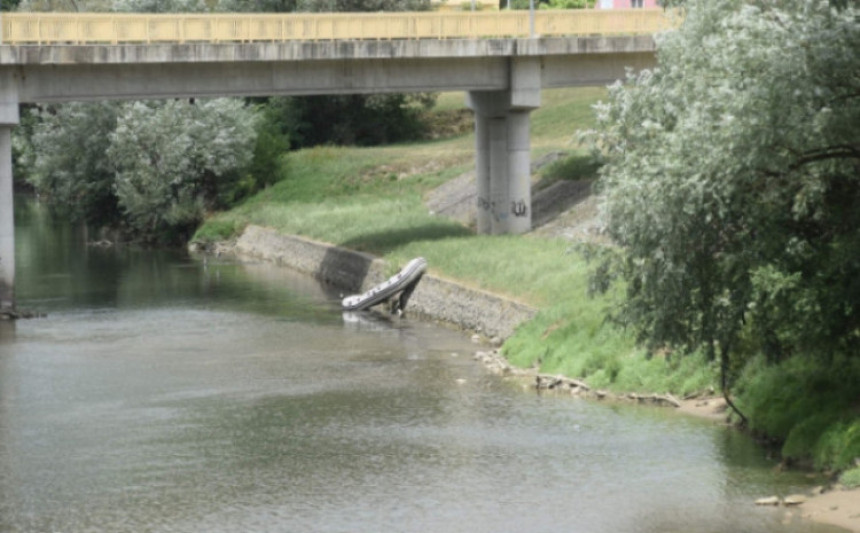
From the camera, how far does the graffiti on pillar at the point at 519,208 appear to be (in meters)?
54.2

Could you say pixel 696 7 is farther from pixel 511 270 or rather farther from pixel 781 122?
pixel 511 270

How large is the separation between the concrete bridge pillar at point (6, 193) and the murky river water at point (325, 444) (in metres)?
2.53

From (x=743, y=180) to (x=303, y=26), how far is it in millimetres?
28873

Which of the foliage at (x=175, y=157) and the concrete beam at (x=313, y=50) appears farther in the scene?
the foliage at (x=175, y=157)

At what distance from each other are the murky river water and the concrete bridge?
8.87 meters

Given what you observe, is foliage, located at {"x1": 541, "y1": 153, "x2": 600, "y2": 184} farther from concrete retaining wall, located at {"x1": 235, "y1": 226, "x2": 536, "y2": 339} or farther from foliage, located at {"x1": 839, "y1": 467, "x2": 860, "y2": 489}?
foliage, located at {"x1": 839, "y1": 467, "x2": 860, "y2": 489}

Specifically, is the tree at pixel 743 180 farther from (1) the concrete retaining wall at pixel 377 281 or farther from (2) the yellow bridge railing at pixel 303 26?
(2) the yellow bridge railing at pixel 303 26

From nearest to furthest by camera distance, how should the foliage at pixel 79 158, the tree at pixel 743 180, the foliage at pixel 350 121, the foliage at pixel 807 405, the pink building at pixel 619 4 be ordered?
the tree at pixel 743 180 → the foliage at pixel 807 405 → the foliage at pixel 79 158 → the pink building at pixel 619 4 → the foliage at pixel 350 121

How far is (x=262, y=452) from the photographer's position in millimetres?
29266

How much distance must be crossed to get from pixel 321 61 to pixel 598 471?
1115 inches

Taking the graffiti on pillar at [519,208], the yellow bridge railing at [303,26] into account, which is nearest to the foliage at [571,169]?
the graffiti on pillar at [519,208]

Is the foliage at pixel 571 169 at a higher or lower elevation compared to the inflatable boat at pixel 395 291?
higher

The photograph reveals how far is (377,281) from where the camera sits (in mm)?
52781

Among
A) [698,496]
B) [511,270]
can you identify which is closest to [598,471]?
[698,496]
